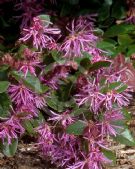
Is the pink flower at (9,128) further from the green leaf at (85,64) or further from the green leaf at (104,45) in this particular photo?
the green leaf at (104,45)

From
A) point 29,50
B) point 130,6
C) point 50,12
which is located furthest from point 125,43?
point 29,50

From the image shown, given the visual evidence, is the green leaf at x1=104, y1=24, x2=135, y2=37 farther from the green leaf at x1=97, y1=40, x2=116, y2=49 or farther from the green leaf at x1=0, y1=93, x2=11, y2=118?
the green leaf at x1=0, y1=93, x2=11, y2=118

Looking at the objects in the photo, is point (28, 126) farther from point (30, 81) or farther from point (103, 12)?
point (103, 12)

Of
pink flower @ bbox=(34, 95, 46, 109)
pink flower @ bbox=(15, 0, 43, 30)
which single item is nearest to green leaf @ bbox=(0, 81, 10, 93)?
pink flower @ bbox=(34, 95, 46, 109)

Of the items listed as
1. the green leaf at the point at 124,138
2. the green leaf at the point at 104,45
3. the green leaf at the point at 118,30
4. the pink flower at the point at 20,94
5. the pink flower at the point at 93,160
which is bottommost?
the pink flower at the point at 93,160

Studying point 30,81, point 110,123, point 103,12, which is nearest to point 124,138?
point 110,123

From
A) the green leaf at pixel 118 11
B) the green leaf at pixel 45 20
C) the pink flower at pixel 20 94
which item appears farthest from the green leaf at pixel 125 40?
the pink flower at pixel 20 94

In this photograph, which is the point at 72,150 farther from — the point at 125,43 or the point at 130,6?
the point at 130,6
